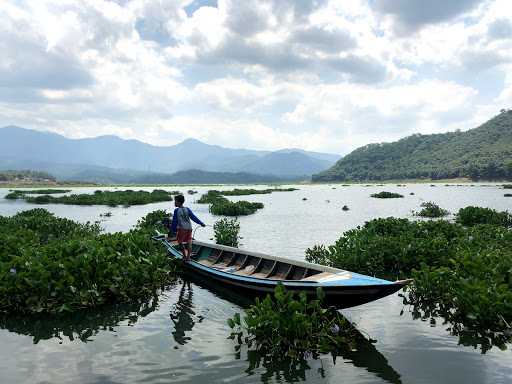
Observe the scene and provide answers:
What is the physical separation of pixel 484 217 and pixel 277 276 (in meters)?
23.9

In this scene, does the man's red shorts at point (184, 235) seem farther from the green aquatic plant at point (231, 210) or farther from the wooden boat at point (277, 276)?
the green aquatic plant at point (231, 210)

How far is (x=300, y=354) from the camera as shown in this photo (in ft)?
31.5

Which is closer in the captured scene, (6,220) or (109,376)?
(109,376)

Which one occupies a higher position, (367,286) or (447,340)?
(367,286)

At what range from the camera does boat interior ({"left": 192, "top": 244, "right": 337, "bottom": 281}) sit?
1346 centimetres

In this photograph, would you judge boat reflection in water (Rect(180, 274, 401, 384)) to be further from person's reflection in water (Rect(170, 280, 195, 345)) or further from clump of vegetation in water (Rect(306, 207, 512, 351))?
clump of vegetation in water (Rect(306, 207, 512, 351))

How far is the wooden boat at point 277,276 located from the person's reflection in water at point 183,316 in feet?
4.21

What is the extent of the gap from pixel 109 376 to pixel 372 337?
6.69m

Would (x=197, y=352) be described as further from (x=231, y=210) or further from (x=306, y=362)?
(x=231, y=210)

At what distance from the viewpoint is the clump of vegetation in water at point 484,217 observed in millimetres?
30703

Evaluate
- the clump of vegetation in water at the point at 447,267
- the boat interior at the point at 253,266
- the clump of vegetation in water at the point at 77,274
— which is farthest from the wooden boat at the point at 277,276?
the clump of vegetation in water at the point at 447,267

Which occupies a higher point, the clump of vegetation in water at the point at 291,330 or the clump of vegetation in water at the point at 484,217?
the clump of vegetation in water at the point at 484,217

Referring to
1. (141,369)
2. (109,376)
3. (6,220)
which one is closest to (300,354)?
(141,369)

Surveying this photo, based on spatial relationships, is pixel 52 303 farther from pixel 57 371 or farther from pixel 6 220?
pixel 6 220
